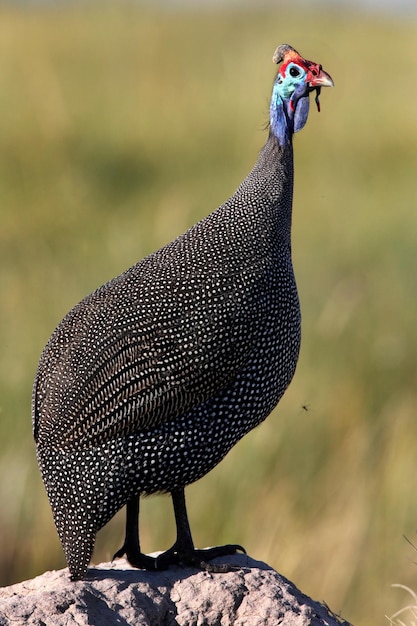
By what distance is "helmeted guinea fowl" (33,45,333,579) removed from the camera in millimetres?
3604

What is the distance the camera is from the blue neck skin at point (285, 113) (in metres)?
4.09

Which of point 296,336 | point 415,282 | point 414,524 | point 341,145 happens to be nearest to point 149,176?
point 341,145

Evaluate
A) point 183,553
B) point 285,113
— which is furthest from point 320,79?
point 183,553

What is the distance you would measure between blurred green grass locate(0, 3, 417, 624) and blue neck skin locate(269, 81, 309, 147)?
2109 mm

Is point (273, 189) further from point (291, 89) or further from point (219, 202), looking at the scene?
point (219, 202)

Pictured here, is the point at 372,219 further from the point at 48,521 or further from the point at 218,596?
the point at 218,596

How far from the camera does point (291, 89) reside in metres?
4.07

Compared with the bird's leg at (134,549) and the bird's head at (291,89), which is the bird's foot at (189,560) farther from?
the bird's head at (291,89)

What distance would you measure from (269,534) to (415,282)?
3.60 meters

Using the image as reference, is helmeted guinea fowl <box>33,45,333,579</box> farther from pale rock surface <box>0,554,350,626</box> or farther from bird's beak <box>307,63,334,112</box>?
bird's beak <box>307,63,334,112</box>

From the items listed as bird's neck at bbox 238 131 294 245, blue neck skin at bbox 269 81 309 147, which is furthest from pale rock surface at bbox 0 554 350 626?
blue neck skin at bbox 269 81 309 147

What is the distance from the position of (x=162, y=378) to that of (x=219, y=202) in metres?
5.93

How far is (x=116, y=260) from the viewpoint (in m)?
7.68

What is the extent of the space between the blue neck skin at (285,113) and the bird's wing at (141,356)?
672 millimetres
